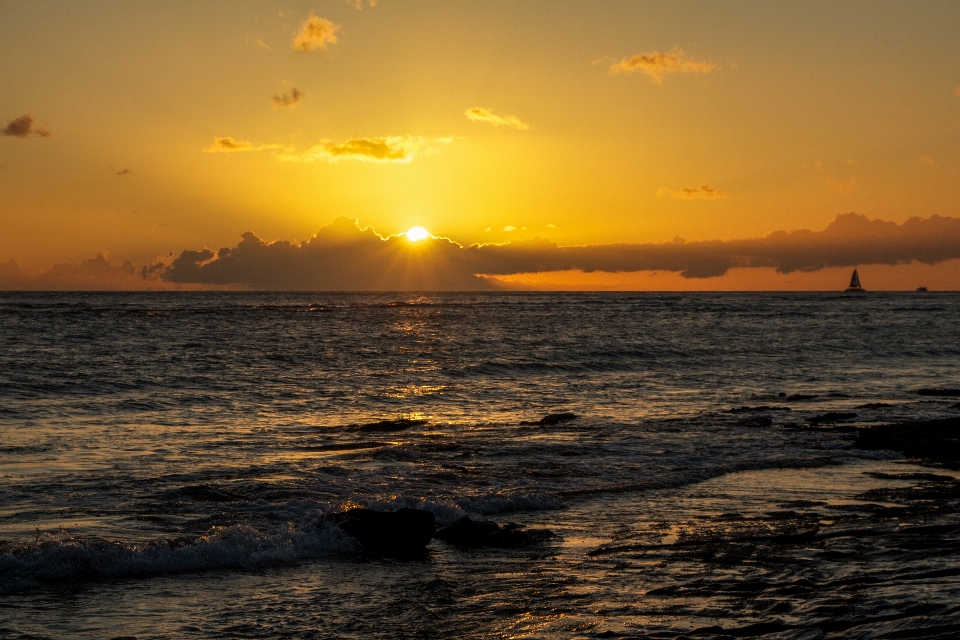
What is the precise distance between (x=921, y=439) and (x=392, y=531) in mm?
14313

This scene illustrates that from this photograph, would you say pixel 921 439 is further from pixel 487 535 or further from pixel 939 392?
pixel 487 535

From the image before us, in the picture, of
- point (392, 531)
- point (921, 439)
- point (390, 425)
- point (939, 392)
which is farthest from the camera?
point (939, 392)

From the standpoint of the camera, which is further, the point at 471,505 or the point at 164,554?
the point at 471,505

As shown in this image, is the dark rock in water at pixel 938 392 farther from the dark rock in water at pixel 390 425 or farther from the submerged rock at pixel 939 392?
the dark rock in water at pixel 390 425

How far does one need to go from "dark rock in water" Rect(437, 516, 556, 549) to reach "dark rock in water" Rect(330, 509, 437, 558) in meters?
0.38

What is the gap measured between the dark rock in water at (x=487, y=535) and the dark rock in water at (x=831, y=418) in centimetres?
1510

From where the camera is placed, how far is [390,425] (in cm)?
2308

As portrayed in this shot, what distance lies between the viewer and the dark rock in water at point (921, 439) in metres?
18.2

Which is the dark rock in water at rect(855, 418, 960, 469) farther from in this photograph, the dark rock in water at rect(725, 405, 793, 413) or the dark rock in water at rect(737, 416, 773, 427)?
the dark rock in water at rect(725, 405, 793, 413)

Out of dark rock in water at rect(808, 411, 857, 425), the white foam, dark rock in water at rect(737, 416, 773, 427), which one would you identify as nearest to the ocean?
the white foam

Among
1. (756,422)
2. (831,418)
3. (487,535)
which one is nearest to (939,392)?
(831,418)

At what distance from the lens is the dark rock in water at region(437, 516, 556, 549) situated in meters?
11.3

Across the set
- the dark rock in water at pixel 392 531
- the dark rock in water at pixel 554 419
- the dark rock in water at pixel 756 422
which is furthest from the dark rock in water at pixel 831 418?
the dark rock in water at pixel 392 531

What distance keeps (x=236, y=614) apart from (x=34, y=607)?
7.50ft
